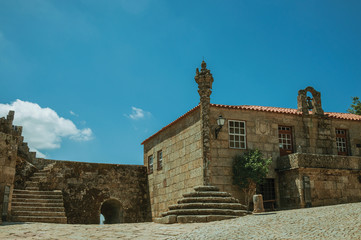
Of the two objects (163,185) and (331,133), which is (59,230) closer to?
(163,185)

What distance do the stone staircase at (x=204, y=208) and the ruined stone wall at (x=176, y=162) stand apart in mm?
1406

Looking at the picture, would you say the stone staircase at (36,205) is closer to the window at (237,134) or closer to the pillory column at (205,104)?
the pillory column at (205,104)

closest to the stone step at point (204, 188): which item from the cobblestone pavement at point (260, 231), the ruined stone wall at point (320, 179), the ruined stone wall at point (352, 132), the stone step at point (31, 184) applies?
the cobblestone pavement at point (260, 231)

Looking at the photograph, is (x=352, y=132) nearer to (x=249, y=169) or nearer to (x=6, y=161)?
(x=249, y=169)

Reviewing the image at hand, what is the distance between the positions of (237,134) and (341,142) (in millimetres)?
6174

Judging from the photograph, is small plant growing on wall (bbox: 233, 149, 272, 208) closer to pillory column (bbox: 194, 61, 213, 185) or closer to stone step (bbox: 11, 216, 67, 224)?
pillory column (bbox: 194, 61, 213, 185)

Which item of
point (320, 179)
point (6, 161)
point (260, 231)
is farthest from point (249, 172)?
point (6, 161)

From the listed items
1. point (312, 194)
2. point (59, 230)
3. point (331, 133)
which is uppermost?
point (331, 133)

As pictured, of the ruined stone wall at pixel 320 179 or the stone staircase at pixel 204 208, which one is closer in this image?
the stone staircase at pixel 204 208

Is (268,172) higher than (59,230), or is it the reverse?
(268,172)

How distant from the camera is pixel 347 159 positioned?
55.7ft

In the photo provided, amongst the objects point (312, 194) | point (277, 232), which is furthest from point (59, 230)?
point (312, 194)

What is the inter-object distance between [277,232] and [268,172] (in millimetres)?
7682

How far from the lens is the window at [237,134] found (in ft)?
53.7
